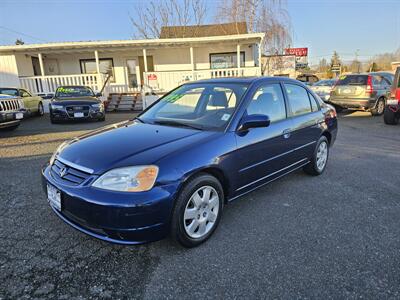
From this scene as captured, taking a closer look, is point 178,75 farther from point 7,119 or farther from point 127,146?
point 127,146

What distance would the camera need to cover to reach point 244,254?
2678 millimetres

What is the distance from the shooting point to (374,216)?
3369 millimetres

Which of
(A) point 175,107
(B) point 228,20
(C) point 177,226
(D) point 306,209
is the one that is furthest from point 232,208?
(B) point 228,20

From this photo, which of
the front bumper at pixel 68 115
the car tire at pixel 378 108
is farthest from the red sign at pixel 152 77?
the car tire at pixel 378 108

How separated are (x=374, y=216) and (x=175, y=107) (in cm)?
272

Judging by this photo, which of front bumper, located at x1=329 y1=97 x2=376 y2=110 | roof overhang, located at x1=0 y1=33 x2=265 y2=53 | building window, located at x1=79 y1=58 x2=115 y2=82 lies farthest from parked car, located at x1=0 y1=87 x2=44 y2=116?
front bumper, located at x1=329 y1=97 x2=376 y2=110

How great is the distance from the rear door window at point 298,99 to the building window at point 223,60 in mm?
14109

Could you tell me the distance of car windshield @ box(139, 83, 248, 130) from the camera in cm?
330

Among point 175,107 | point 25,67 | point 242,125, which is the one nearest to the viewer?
point 242,125

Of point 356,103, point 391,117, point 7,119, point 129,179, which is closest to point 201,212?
point 129,179

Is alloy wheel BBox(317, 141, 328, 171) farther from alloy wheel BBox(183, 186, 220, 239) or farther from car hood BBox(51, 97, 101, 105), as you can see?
car hood BBox(51, 97, 101, 105)

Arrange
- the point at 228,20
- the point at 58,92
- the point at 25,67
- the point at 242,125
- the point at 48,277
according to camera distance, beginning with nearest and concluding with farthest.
A: the point at 48,277 → the point at 242,125 → the point at 58,92 → the point at 25,67 → the point at 228,20

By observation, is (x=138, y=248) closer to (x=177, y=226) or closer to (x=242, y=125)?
(x=177, y=226)

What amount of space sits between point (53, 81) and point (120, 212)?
15.4 meters
